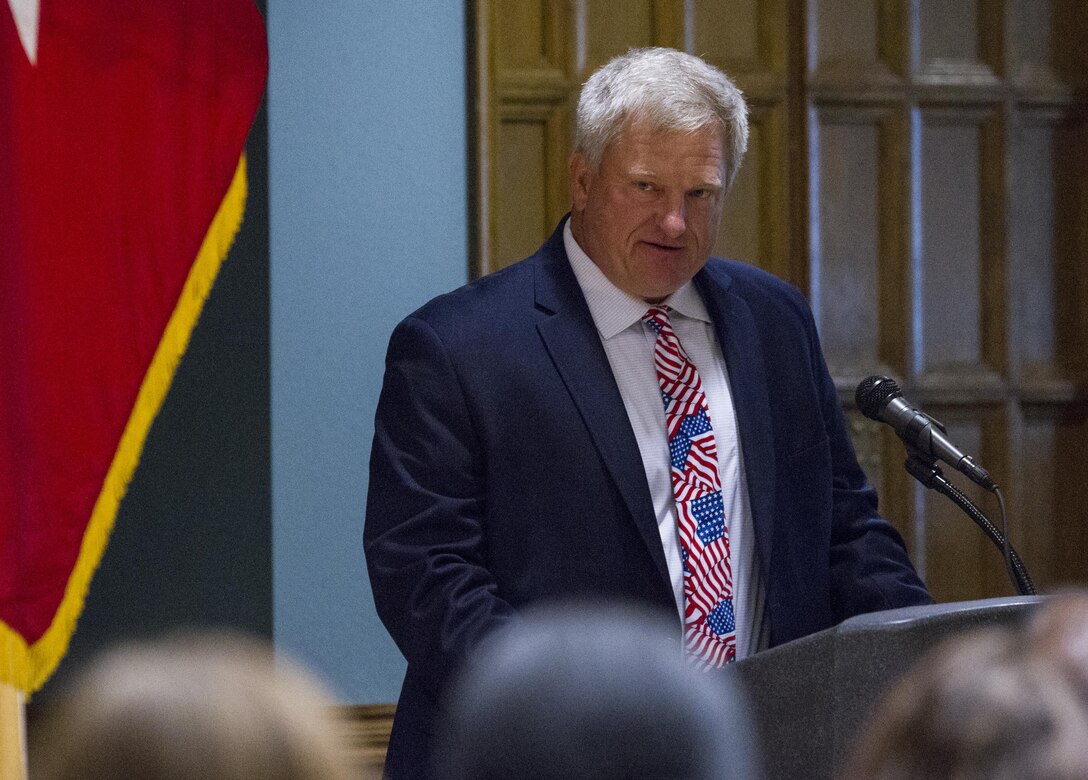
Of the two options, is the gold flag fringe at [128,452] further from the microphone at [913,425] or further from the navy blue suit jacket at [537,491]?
the microphone at [913,425]

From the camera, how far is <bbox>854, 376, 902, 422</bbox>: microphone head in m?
2.17

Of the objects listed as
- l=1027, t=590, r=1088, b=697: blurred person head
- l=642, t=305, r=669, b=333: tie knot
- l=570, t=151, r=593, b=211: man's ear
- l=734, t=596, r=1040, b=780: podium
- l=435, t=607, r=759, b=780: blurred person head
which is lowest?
l=734, t=596, r=1040, b=780: podium

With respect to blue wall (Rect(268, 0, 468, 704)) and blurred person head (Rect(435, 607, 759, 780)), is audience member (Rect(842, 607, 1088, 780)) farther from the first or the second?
blue wall (Rect(268, 0, 468, 704))

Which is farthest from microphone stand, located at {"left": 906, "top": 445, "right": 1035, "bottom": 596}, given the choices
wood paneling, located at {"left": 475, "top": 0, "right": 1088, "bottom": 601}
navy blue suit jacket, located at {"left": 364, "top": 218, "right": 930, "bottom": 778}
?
wood paneling, located at {"left": 475, "top": 0, "right": 1088, "bottom": 601}

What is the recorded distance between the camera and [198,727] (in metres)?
0.67

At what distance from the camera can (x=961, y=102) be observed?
150 inches

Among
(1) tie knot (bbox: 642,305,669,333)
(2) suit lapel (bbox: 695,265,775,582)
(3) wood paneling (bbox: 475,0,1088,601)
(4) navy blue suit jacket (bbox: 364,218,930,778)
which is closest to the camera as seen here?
(4) navy blue suit jacket (bbox: 364,218,930,778)

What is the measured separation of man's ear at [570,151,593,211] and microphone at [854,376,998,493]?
1.78 feet

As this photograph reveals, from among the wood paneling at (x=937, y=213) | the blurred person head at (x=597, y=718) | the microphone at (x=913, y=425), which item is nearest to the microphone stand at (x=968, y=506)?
the microphone at (x=913, y=425)

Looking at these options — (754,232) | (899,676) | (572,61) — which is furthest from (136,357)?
(899,676)

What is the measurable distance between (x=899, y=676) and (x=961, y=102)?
8.04 ft

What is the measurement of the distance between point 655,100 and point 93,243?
4.38 ft

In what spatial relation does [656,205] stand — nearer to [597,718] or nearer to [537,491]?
[537,491]

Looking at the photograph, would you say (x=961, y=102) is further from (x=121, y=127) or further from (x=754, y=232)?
(x=121, y=127)
